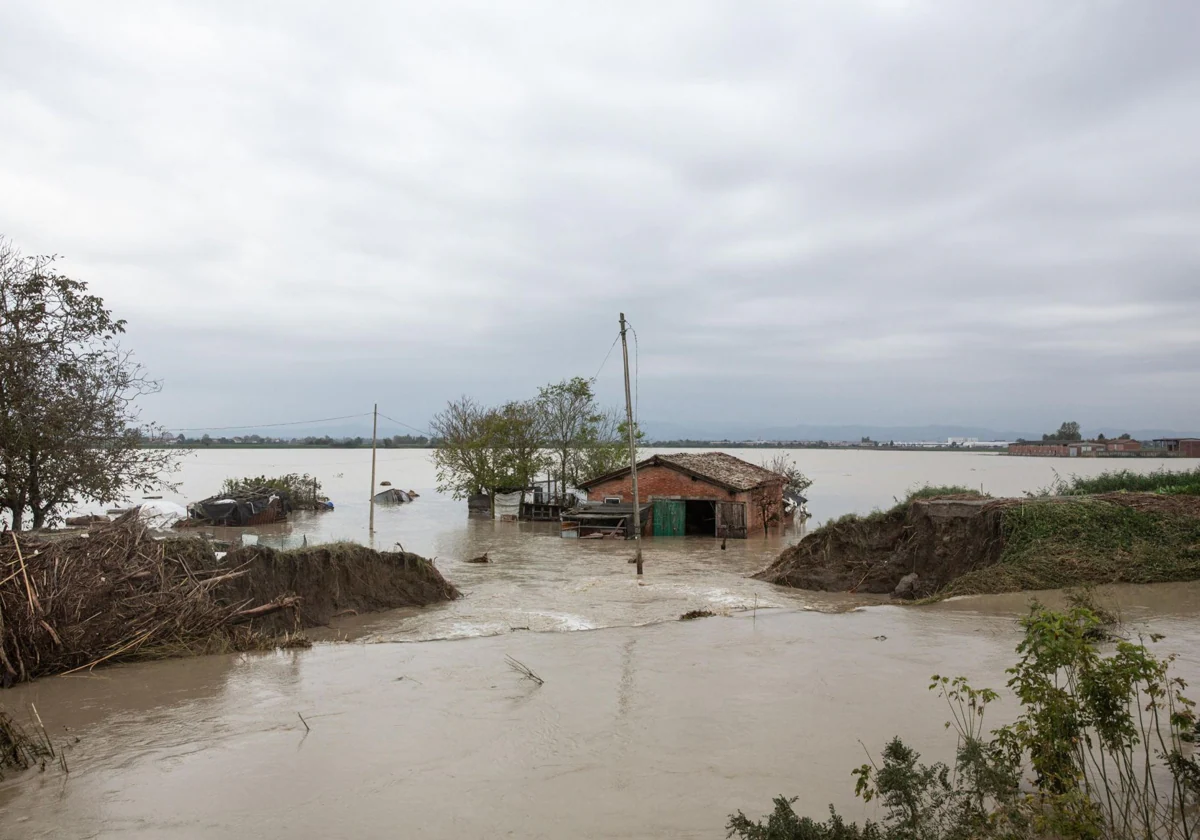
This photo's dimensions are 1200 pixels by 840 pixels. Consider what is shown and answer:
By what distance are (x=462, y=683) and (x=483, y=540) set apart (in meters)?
26.5

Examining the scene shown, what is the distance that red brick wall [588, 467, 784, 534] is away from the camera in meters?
37.8

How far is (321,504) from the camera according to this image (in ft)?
185

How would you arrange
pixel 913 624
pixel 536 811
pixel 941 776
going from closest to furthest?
pixel 941 776 < pixel 536 811 < pixel 913 624

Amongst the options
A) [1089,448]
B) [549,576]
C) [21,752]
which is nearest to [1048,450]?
[1089,448]

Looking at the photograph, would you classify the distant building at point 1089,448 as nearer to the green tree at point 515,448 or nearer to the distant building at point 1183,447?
the distant building at point 1183,447

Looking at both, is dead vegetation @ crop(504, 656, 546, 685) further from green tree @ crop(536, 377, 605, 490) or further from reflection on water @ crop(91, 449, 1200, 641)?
green tree @ crop(536, 377, 605, 490)

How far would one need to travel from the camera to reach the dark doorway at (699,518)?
39.2 metres

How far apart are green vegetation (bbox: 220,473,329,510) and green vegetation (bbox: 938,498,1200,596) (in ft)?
137

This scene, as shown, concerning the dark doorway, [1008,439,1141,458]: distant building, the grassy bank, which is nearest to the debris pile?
the dark doorway

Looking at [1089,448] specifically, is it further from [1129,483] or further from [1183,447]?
[1129,483]

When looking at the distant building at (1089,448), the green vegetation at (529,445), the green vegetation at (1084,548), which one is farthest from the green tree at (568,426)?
the distant building at (1089,448)

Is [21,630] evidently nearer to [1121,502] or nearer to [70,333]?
[70,333]

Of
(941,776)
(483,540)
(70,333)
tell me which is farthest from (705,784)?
(483,540)

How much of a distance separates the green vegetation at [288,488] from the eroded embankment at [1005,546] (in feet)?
124
